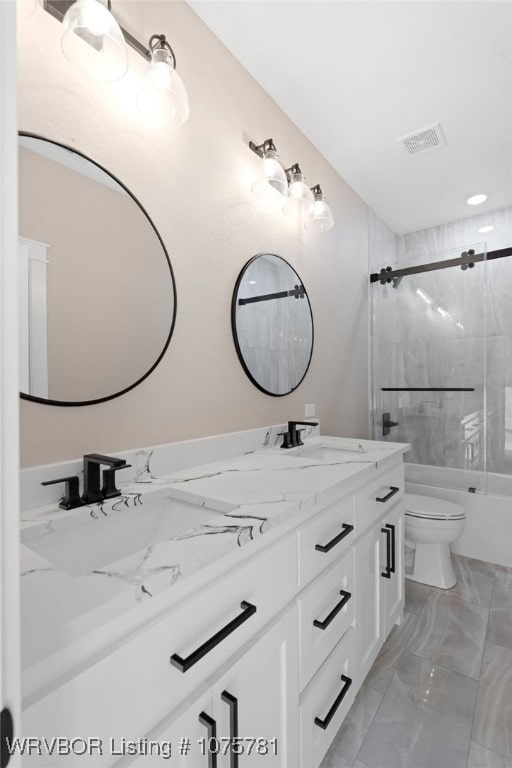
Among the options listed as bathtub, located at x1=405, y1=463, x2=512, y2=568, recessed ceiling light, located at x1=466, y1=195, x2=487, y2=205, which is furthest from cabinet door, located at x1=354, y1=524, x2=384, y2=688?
recessed ceiling light, located at x1=466, y1=195, x2=487, y2=205

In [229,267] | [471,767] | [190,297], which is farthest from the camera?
Answer: [229,267]

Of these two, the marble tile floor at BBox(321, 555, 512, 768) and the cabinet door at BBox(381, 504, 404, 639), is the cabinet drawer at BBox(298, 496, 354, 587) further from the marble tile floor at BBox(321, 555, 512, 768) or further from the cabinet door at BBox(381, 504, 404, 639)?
the marble tile floor at BBox(321, 555, 512, 768)

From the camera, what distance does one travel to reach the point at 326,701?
1.09m

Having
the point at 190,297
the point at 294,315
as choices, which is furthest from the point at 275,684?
the point at 294,315

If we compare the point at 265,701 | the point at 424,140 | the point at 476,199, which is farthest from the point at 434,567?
the point at 476,199

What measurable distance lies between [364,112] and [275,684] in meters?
2.47

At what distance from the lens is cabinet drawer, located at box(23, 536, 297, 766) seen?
0.48 meters

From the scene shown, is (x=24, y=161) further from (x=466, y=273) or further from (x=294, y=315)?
(x=466, y=273)

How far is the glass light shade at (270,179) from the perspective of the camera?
1605 millimetres

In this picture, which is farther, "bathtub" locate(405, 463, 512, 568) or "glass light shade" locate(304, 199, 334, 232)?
"bathtub" locate(405, 463, 512, 568)

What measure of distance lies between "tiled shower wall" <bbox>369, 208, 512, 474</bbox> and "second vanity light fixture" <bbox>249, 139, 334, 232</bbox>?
3.82 feet

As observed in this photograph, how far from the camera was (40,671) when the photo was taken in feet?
1.44

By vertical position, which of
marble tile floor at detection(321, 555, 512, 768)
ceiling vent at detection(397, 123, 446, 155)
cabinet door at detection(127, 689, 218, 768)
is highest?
ceiling vent at detection(397, 123, 446, 155)

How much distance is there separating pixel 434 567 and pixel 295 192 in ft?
7.23
